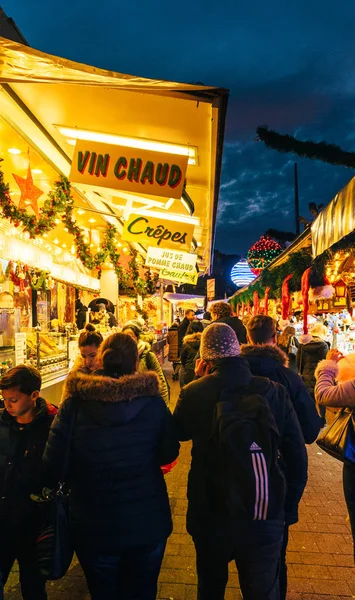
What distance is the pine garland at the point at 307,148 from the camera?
6352mm

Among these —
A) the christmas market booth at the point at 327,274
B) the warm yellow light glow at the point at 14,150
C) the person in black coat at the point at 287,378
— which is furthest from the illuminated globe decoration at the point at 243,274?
the person in black coat at the point at 287,378

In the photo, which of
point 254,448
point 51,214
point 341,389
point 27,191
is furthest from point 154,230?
point 254,448

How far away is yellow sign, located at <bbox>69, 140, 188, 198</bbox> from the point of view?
5.20m

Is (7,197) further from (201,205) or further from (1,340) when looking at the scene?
(201,205)

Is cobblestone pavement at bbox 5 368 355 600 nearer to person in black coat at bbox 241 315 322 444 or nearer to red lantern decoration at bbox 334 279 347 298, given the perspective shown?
person in black coat at bbox 241 315 322 444

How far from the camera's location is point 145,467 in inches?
98.0

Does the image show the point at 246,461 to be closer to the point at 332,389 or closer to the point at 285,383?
the point at 285,383

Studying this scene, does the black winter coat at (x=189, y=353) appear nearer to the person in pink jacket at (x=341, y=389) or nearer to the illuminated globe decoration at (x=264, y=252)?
the person in pink jacket at (x=341, y=389)

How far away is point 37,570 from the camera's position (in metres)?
2.76

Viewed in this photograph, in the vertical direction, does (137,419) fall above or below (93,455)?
above

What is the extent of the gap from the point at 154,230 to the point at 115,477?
640cm

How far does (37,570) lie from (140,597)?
67 cm

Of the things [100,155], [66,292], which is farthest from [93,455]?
[66,292]

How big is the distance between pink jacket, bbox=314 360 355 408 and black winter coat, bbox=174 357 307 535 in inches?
25.4
